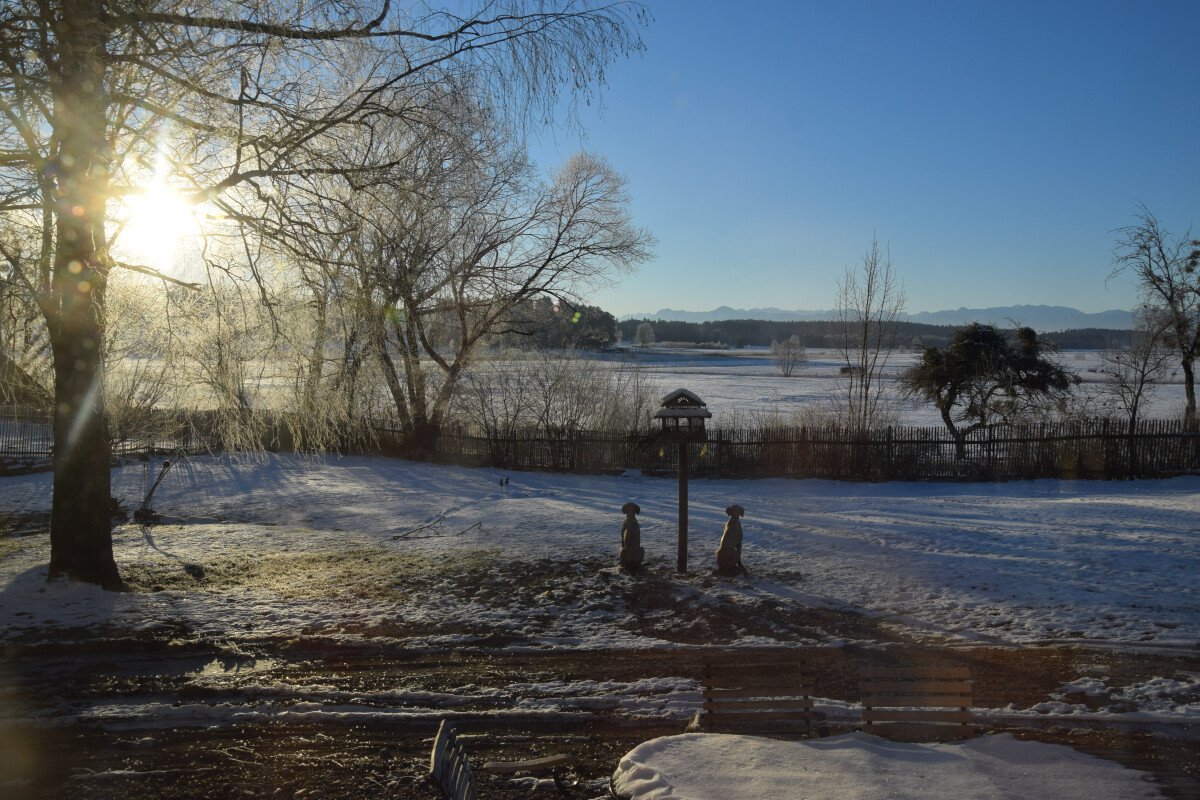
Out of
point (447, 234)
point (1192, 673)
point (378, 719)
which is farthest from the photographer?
point (447, 234)

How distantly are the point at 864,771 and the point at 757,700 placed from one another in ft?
3.62

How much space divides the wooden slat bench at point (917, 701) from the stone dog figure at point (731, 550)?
197 inches

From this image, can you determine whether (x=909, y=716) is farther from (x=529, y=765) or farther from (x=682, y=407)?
(x=682, y=407)

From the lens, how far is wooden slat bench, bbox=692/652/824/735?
5.81m

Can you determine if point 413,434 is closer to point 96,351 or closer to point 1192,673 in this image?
point 96,351

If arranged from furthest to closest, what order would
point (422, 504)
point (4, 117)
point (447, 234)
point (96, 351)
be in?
point (447, 234), point (422, 504), point (96, 351), point (4, 117)

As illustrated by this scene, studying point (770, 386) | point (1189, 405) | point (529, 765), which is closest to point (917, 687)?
point (529, 765)

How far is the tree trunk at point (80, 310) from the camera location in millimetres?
7168

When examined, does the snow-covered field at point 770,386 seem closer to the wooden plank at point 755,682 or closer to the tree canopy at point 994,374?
the tree canopy at point 994,374

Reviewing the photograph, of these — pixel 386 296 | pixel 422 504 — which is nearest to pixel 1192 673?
pixel 386 296

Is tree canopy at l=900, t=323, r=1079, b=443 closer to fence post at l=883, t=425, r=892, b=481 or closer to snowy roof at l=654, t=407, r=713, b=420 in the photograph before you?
fence post at l=883, t=425, r=892, b=481

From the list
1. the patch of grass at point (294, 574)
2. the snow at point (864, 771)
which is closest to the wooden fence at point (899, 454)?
the patch of grass at point (294, 574)

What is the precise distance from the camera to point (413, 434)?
24203mm

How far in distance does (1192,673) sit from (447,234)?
57.6 ft
